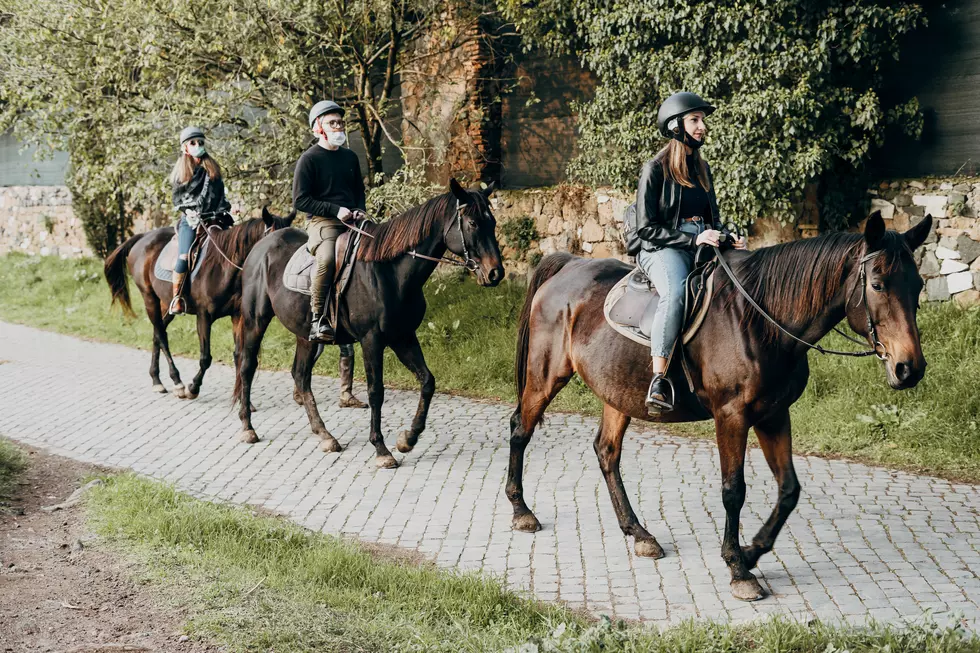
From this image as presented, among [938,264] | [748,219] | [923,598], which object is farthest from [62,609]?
[938,264]

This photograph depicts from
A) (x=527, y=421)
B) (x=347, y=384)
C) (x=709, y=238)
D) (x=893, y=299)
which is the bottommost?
(x=347, y=384)

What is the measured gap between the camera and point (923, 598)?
5266mm

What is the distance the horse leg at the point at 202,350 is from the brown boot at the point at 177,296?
0.26 meters

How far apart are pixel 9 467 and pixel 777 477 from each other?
255 inches

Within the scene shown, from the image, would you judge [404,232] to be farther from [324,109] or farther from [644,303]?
[644,303]

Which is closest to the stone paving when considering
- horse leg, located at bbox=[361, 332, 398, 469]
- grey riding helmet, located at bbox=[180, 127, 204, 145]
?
horse leg, located at bbox=[361, 332, 398, 469]

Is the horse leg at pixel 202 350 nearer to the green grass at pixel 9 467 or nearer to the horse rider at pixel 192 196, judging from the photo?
the horse rider at pixel 192 196

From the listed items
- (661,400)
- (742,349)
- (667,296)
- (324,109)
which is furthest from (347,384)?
(742,349)

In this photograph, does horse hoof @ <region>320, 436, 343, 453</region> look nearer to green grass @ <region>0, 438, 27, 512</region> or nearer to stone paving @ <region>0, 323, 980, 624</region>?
stone paving @ <region>0, 323, 980, 624</region>

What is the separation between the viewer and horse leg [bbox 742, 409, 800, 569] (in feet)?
18.3

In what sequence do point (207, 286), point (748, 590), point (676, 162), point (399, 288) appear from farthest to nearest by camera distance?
point (207, 286) → point (399, 288) → point (676, 162) → point (748, 590)

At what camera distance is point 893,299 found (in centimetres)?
486

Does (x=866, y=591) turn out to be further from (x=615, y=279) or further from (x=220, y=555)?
(x=220, y=555)

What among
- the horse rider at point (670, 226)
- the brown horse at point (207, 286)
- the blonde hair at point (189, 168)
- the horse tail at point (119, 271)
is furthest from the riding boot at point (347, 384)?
the horse rider at point (670, 226)
